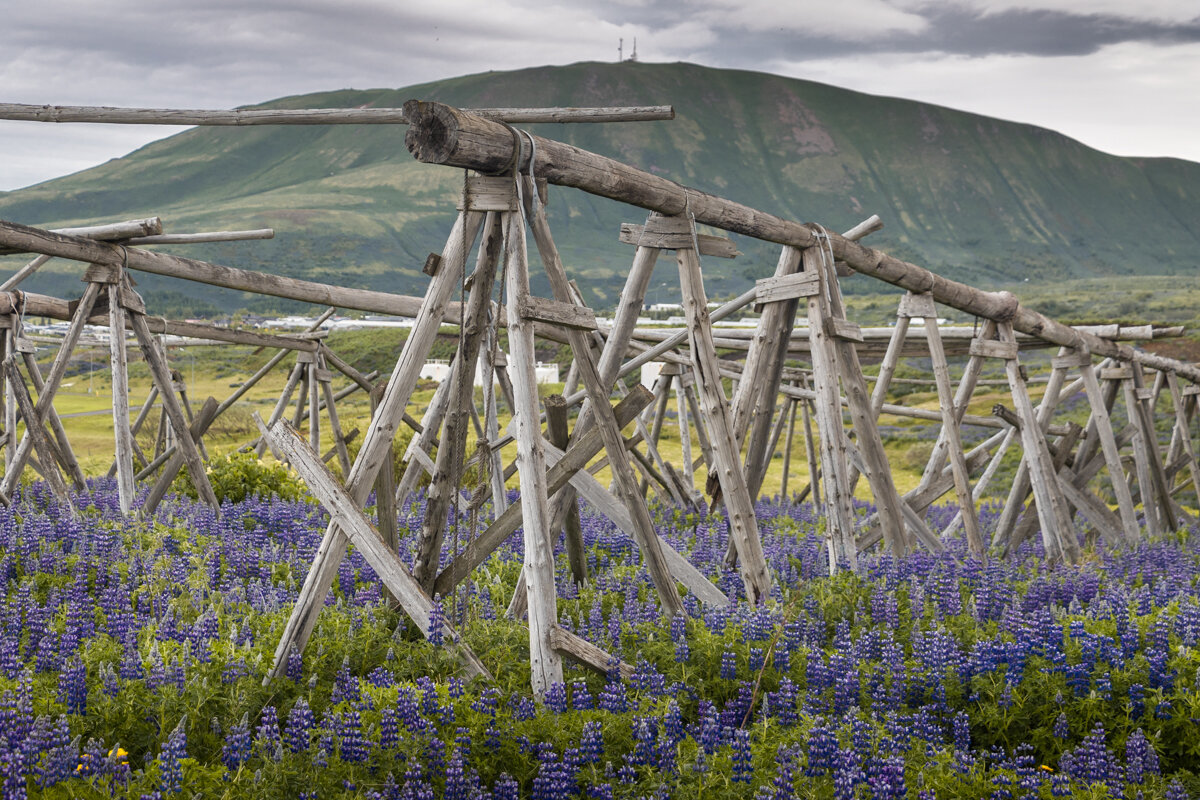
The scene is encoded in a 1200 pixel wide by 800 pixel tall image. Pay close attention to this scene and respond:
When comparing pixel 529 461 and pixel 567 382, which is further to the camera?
pixel 567 382

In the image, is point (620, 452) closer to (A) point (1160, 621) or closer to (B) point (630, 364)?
(B) point (630, 364)

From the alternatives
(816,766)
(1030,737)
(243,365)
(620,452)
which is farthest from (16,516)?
(243,365)

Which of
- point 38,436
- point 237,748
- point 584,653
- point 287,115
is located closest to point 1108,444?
point 584,653

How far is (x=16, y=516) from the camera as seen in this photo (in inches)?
334

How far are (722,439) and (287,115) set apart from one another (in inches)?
144

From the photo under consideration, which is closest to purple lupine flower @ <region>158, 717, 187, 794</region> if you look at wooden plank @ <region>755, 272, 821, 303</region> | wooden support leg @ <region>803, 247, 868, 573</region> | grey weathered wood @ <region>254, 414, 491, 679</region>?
grey weathered wood @ <region>254, 414, 491, 679</region>

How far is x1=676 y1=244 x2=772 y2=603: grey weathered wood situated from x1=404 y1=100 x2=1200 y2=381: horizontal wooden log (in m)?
0.46

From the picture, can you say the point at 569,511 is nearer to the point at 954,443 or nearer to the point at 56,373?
the point at 954,443

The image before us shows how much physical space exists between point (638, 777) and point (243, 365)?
5330cm

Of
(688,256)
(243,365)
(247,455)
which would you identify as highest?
(688,256)

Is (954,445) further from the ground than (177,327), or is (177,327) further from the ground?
(177,327)

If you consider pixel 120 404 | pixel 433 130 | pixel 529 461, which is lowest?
pixel 120 404

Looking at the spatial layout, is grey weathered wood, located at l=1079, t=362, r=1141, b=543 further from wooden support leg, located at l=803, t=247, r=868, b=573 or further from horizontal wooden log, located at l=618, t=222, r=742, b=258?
horizontal wooden log, located at l=618, t=222, r=742, b=258

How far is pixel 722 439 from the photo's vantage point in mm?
6996
